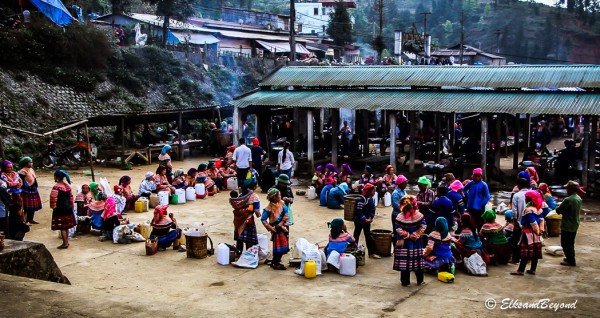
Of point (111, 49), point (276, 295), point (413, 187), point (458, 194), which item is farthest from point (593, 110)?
point (111, 49)

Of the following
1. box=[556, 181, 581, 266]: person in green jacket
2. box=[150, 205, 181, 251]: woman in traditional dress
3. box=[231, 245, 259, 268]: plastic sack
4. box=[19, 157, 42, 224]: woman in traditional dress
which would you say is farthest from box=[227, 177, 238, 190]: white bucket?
box=[556, 181, 581, 266]: person in green jacket

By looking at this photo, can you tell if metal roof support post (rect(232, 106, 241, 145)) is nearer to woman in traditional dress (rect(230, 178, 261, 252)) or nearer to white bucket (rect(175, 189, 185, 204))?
Result: white bucket (rect(175, 189, 185, 204))

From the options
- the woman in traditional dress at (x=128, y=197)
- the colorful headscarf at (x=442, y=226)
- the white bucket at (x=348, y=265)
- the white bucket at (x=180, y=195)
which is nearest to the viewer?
the colorful headscarf at (x=442, y=226)

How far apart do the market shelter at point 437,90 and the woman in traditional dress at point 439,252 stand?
857 cm

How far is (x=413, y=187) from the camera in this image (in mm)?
18375

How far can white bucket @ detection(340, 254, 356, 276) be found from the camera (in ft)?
31.2

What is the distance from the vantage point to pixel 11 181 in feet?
40.3

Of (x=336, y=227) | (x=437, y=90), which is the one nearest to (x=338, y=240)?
(x=336, y=227)

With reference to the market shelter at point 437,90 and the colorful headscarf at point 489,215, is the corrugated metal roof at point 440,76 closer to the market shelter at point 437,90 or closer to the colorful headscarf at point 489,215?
the market shelter at point 437,90

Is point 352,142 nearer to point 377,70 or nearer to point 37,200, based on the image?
point 377,70

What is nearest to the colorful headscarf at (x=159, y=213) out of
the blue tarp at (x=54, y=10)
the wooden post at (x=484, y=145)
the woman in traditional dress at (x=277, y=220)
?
the woman in traditional dress at (x=277, y=220)

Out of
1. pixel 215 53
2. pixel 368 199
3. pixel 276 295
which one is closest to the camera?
pixel 276 295

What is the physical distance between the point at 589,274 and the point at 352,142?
13.5 metres

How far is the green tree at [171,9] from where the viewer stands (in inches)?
1608
